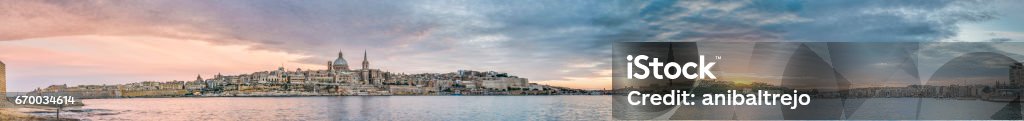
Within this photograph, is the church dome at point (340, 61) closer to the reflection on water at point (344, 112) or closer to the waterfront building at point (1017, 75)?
the reflection on water at point (344, 112)

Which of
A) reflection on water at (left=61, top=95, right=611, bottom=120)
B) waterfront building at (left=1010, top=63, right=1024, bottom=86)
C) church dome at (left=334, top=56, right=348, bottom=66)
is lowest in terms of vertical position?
reflection on water at (left=61, top=95, right=611, bottom=120)

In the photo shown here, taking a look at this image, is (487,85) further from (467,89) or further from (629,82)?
(629,82)

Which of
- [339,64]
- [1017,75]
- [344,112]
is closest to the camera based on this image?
[1017,75]

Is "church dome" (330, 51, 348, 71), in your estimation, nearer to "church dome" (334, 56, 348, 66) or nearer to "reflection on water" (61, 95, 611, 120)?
"church dome" (334, 56, 348, 66)

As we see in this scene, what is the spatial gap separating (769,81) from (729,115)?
1407cm

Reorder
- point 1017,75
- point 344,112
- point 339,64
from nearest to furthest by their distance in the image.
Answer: point 1017,75
point 344,112
point 339,64

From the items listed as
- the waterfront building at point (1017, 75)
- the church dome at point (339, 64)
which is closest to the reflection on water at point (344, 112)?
the waterfront building at point (1017, 75)

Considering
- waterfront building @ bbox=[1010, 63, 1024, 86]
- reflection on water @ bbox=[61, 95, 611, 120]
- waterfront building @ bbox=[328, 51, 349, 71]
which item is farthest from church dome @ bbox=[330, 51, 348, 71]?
waterfront building @ bbox=[1010, 63, 1024, 86]

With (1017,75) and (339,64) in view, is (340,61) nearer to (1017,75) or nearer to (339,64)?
(339,64)

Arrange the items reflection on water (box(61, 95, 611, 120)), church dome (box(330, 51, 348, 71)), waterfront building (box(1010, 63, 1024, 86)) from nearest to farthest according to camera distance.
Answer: waterfront building (box(1010, 63, 1024, 86)) → reflection on water (box(61, 95, 611, 120)) → church dome (box(330, 51, 348, 71))

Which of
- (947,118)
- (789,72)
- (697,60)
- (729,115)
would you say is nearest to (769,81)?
(789,72)

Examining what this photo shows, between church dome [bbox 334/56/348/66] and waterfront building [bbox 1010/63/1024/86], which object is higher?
church dome [bbox 334/56/348/66]

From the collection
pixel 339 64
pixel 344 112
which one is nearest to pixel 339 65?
pixel 339 64

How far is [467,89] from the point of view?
522ft
